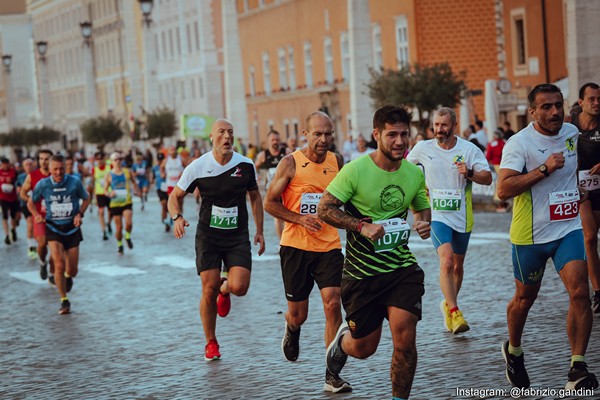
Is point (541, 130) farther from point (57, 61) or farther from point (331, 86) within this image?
point (57, 61)

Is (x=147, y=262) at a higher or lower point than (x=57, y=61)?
lower

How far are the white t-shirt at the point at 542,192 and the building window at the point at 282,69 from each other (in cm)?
6082

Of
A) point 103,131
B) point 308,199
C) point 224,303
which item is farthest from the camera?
point 103,131

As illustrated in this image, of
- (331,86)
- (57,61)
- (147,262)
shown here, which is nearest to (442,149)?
(147,262)

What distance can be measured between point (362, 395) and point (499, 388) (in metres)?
0.92

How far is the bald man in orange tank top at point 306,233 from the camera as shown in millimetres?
10555

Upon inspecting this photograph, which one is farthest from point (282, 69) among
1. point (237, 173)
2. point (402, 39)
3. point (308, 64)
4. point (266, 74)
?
point (237, 173)

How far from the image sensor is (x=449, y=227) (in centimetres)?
1262

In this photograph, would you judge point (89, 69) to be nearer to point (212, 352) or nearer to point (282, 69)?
point (282, 69)

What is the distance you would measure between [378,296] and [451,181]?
4045 mm

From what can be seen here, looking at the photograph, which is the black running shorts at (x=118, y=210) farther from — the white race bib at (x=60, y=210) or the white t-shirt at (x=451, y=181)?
the white t-shirt at (x=451, y=181)

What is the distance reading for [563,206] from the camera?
934cm

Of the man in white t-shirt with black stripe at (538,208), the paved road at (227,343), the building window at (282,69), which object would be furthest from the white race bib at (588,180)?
the building window at (282,69)

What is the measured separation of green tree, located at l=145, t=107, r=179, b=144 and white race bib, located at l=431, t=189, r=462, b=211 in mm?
66772
